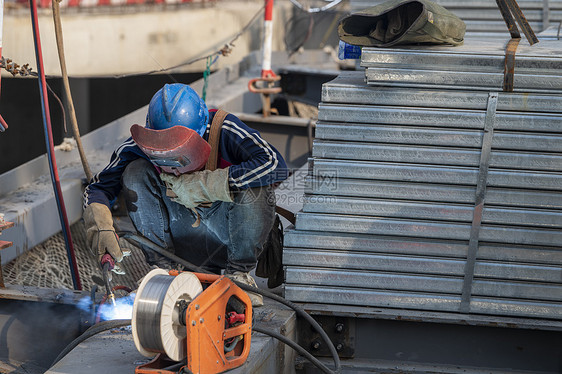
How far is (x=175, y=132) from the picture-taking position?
277cm

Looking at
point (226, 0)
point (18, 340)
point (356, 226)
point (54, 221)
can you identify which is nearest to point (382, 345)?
point (356, 226)

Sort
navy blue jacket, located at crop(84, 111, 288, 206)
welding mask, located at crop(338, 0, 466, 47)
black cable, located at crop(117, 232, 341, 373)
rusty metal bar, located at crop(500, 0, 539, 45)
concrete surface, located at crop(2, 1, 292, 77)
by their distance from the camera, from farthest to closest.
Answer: concrete surface, located at crop(2, 1, 292, 77)
rusty metal bar, located at crop(500, 0, 539, 45)
navy blue jacket, located at crop(84, 111, 288, 206)
welding mask, located at crop(338, 0, 466, 47)
black cable, located at crop(117, 232, 341, 373)

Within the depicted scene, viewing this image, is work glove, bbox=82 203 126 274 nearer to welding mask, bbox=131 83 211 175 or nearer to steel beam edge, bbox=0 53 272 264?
welding mask, bbox=131 83 211 175

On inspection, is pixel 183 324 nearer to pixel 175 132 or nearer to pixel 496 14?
pixel 175 132

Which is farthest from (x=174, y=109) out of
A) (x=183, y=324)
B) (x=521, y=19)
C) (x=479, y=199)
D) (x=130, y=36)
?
(x=130, y=36)

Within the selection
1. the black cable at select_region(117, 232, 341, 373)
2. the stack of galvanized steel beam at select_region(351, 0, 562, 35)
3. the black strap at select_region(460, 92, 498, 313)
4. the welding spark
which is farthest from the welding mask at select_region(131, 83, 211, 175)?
the stack of galvanized steel beam at select_region(351, 0, 562, 35)

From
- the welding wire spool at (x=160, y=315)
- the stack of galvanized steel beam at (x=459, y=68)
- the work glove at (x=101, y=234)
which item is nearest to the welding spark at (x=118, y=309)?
the work glove at (x=101, y=234)

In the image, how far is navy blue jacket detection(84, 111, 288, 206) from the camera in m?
2.93

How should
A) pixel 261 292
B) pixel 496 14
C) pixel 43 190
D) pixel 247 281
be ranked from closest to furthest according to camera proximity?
pixel 261 292 → pixel 247 281 → pixel 43 190 → pixel 496 14

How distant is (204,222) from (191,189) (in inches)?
9.8

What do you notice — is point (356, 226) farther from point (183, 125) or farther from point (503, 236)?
point (183, 125)

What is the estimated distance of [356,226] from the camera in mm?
2939

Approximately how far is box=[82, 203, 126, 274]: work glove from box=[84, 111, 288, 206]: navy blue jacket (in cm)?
8

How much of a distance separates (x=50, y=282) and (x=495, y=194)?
2495 mm
